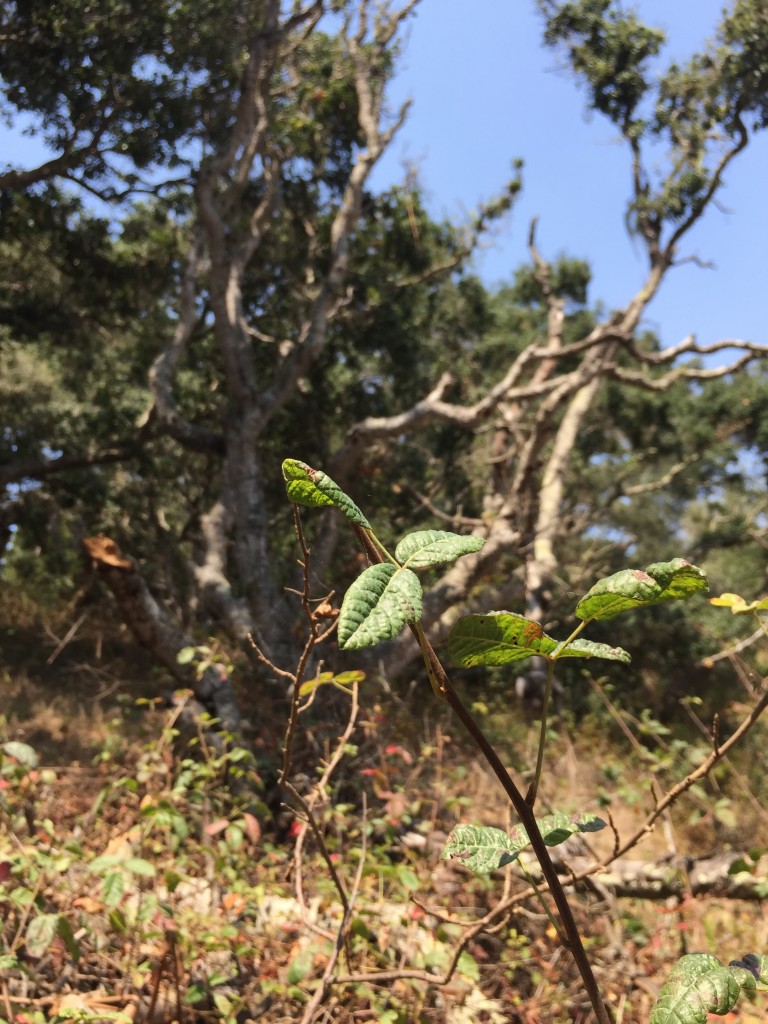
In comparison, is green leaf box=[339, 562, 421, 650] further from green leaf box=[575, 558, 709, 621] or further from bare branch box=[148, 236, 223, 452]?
bare branch box=[148, 236, 223, 452]

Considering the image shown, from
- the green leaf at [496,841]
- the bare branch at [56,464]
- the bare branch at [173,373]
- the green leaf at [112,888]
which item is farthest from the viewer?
the bare branch at [56,464]

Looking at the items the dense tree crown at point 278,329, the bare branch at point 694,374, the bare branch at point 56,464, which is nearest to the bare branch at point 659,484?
the dense tree crown at point 278,329

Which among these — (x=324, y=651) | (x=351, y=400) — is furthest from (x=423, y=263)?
(x=324, y=651)

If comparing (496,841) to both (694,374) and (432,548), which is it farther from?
(694,374)

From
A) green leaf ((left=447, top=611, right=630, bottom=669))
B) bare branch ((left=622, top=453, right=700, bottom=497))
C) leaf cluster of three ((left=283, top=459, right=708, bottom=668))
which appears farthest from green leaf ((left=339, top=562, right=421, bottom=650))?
bare branch ((left=622, top=453, right=700, bottom=497))

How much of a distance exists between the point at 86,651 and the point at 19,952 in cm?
759

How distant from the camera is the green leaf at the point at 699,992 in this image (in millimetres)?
701

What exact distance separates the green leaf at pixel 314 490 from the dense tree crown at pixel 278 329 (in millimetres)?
4608

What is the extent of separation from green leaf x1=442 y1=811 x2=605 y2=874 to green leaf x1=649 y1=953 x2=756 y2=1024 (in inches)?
6.9

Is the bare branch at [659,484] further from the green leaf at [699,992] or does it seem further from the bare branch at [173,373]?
the green leaf at [699,992]

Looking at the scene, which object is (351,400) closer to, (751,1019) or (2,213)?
(2,213)

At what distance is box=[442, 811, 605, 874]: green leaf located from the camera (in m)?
0.84

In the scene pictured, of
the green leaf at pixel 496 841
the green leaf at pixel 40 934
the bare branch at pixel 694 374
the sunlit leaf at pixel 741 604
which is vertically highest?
the bare branch at pixel 694 374

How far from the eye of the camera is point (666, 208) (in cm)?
870
